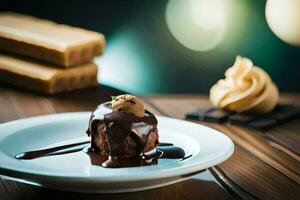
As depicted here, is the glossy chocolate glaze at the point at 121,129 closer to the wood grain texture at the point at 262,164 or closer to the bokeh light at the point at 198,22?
the wood grain texture at the point at 262,164

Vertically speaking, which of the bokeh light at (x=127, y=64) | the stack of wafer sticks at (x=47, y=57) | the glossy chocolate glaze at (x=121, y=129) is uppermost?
the glossy chocolate glaze at (x=121, y=129)

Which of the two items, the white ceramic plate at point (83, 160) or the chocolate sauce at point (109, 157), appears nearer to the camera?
the white ceramic plate at point (83, 160)

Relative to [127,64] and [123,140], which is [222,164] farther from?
[127,64]

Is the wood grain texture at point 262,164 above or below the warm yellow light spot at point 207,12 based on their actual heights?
below

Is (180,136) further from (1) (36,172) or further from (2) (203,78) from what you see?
(2) (203,78)

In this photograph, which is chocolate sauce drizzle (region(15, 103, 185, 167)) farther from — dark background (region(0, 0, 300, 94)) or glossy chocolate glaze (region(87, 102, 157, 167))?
dark background (region(0, 0, 300, 94))

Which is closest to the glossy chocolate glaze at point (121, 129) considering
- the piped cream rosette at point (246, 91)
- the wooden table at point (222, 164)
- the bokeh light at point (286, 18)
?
the wooden table at point (222, 164)
